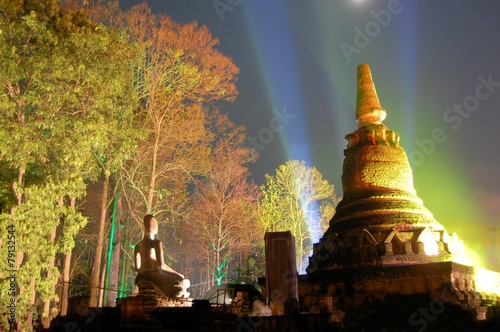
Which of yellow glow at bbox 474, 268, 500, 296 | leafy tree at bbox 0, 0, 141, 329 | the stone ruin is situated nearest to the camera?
the stone ruin

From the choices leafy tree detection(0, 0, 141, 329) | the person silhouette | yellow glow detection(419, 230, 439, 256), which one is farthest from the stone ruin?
leafy tree detection(0, 0, 141, 329)

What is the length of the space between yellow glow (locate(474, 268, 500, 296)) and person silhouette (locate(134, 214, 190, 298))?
8.44m

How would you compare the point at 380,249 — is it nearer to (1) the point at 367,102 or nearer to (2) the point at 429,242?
(2) the point at 429,242

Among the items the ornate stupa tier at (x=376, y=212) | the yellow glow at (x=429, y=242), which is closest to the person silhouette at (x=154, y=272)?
the ornate stupa tier at (x=376, y=212)

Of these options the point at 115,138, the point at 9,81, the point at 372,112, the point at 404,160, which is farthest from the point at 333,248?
the point at 9,81

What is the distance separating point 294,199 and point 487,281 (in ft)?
53.4

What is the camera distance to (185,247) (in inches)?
1645

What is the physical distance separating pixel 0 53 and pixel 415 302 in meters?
12.9

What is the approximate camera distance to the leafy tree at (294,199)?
1123 inches

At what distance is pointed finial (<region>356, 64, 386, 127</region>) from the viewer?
17.6 metres

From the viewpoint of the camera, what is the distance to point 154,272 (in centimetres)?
1327

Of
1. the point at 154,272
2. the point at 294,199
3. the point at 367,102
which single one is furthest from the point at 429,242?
the point at 294,199

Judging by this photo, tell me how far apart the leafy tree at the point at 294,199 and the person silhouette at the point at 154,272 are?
14.7 m

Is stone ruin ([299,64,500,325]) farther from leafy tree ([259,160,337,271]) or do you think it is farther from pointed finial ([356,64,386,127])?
leafy tree ([259,160,337,271])
